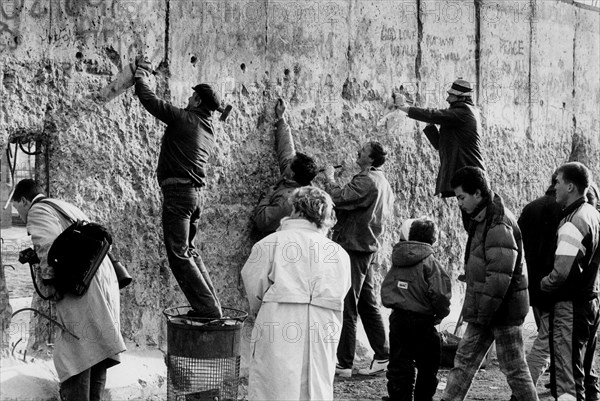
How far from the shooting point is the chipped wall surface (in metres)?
6.88

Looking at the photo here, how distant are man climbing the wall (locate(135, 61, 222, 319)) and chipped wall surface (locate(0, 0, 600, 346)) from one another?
417 mm

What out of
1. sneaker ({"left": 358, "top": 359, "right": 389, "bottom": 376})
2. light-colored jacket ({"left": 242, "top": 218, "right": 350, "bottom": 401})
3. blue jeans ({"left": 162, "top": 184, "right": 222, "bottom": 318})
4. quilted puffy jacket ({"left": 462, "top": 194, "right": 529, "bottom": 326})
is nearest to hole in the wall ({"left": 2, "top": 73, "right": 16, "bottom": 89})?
blue jeans ({"left": 162, "top": 184, "right": 222, "bottom": 318})

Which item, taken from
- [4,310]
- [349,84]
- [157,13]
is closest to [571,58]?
[349,84]

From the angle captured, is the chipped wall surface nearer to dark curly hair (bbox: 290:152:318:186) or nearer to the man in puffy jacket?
dark curly hair (bbox: 290:152:318:186)

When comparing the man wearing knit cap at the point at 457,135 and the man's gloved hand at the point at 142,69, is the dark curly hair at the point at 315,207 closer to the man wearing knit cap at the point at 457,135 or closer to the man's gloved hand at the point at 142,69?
the man's gloved hand at the point at 142,69

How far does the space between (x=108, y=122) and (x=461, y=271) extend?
4499mm

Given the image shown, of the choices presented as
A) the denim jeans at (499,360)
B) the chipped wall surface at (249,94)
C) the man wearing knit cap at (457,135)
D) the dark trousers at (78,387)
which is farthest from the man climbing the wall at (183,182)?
the man wearing knit cap at (457,135)

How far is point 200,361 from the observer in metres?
6.69

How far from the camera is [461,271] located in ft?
33.5

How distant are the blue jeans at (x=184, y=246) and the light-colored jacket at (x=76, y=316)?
0.92m

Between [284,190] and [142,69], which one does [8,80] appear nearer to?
[142,69]

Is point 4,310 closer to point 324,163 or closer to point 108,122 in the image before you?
point 108,122

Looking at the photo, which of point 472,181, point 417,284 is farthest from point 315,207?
point 417,284

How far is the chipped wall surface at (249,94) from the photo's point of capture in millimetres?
6875
